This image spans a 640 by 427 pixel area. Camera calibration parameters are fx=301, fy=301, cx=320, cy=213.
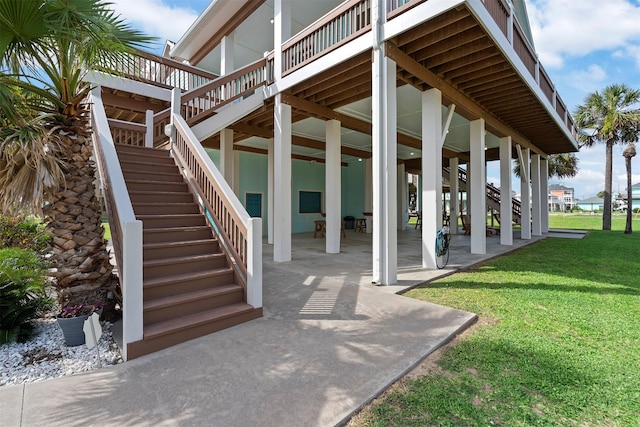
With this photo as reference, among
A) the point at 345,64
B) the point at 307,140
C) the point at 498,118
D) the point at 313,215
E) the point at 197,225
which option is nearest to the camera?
the point at 197,225

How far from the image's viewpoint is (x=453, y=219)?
540 inches

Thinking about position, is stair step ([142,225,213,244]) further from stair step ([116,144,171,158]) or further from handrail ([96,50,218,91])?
handrail ([96,50,218,91])

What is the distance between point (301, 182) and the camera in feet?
46.5

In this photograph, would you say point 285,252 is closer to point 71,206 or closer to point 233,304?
point 233,304

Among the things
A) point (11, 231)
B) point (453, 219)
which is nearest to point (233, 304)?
point (11, 231)

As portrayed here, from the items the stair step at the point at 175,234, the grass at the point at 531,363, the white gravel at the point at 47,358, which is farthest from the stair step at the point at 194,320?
the grass at the point at 531,363

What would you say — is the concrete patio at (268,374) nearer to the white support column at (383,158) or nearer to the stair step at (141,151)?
the white support column at (383,158)

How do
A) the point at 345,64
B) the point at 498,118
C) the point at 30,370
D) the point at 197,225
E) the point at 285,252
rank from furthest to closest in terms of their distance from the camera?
the point at 498,118, the point at 285,252, the point at 345,64, the point at 197,225, the point at 30,370

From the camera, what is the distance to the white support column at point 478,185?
25.8 feet

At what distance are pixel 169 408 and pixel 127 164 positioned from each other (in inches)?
171

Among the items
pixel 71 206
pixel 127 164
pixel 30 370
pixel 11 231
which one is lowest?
pixel 30 370

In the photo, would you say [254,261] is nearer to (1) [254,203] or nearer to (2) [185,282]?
(2) [185,282]

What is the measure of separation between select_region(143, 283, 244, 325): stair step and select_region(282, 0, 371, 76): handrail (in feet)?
15.5

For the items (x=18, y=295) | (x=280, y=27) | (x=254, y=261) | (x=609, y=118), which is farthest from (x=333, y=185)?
(x=609, y=118)
